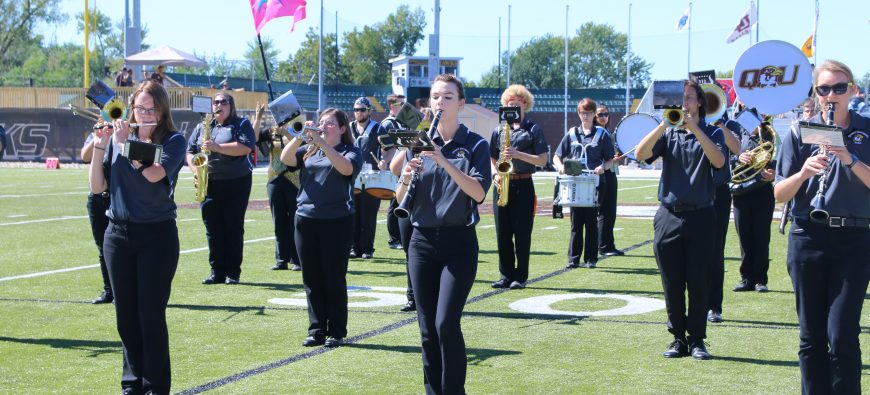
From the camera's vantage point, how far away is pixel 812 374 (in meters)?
5.93

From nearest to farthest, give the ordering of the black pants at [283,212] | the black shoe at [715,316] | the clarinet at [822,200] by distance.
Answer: the clarinet at [822,200] < the black shoe at [715,316] < the black pants at [283,212]

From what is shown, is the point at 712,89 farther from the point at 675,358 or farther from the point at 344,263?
the point at 344,263

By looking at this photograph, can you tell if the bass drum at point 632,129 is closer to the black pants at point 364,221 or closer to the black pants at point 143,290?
the black pants at point 364,221

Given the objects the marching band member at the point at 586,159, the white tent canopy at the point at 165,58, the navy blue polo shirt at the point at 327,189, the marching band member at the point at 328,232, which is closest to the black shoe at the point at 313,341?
the marching band member at the point at 328,232

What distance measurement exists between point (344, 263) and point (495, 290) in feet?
10.7

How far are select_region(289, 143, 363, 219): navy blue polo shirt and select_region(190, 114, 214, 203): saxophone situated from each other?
9.57 feet

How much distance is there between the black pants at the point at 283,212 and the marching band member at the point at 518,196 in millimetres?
2249

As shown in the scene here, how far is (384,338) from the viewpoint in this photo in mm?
8750

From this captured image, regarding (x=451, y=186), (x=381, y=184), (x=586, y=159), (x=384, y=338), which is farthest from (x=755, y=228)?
(x=451, y=186)

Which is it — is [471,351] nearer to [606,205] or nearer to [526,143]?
[526,143]

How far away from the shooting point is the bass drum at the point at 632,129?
1183 centimetres

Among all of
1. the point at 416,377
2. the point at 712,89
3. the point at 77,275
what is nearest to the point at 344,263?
the point at 416,377

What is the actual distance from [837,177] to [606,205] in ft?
29.3

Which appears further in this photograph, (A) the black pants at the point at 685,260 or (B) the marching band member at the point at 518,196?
(B) the marching band member at the point at 518,196
